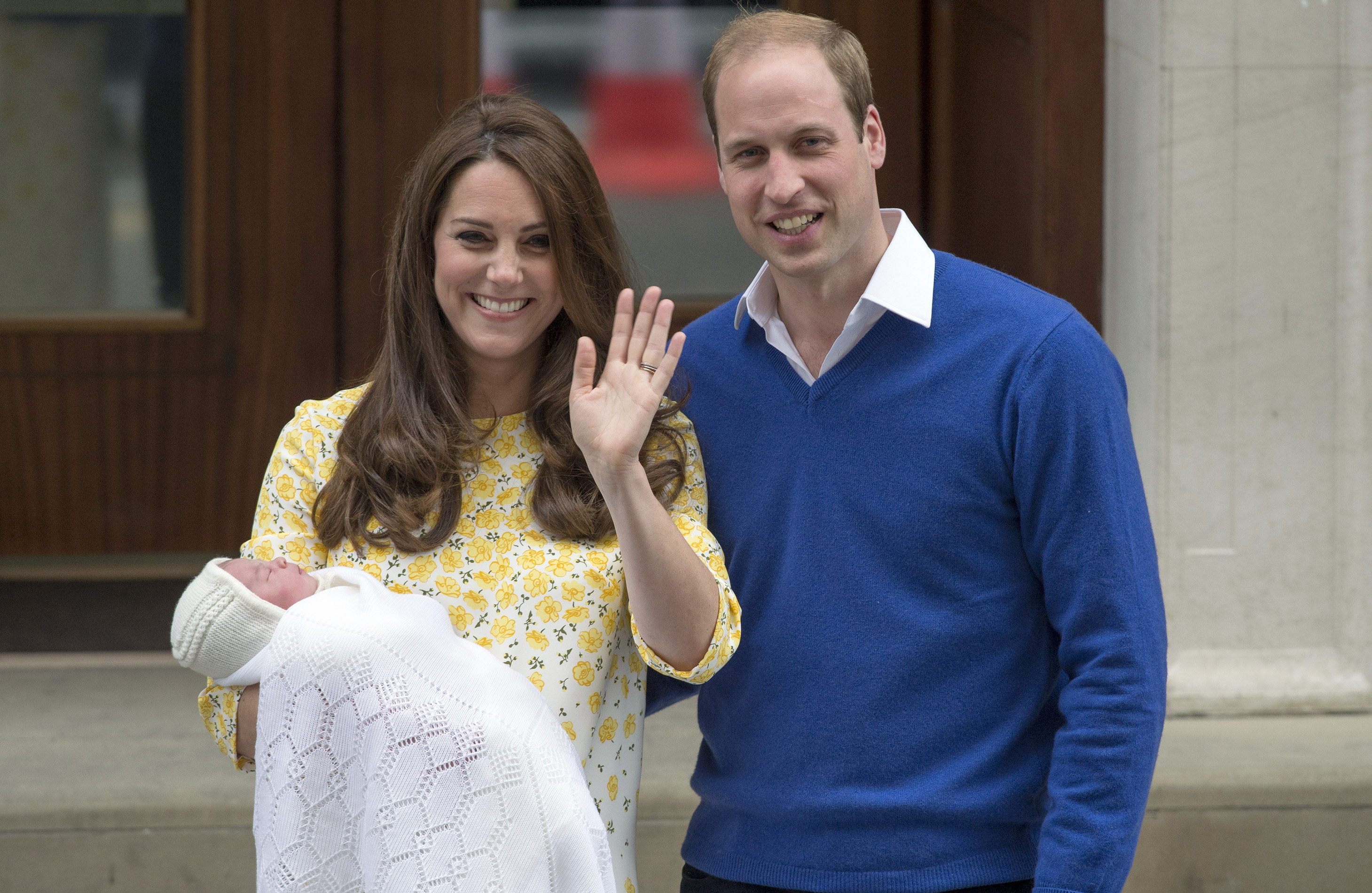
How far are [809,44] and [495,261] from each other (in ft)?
1.80

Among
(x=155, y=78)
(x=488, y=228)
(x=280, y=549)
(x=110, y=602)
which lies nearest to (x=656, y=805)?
(x=280, y=549)

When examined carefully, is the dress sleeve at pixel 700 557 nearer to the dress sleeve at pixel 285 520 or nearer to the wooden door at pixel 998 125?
the dress sleeve at pixel 285 520

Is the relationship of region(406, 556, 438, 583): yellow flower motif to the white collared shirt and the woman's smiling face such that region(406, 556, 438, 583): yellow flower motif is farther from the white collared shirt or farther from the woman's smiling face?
the white collared shirt

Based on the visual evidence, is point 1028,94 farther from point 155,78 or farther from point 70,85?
point 70,85

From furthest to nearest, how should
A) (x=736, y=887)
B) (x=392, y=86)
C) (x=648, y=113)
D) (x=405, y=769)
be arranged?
1. (x=648, y=113)
2. (x=392, y=86)
3. (x=736, y=887)
4. (x=405, y=769)

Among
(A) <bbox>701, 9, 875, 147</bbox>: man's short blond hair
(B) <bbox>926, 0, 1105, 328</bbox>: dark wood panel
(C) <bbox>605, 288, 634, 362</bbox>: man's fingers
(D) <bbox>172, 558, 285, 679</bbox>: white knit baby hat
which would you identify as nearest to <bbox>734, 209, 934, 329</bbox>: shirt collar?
(A) <bbox>701, 9, 875, 147</bbox>: man's short blond hair

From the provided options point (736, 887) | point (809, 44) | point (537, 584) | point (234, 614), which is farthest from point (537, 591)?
point (809, 44)

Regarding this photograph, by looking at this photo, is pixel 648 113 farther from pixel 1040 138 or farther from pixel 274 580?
pixel 274 580

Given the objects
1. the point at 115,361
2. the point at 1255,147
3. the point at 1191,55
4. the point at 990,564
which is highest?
the point at 1191,55

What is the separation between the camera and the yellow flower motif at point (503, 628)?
6.29ft

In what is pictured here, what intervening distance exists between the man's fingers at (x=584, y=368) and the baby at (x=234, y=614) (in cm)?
45

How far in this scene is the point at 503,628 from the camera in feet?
6.30

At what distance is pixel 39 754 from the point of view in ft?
9.91

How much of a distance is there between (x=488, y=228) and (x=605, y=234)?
19 cm
